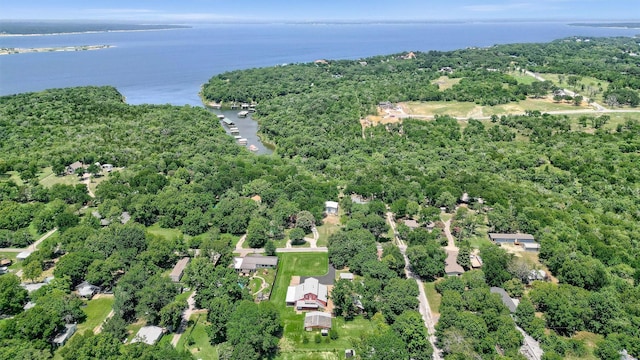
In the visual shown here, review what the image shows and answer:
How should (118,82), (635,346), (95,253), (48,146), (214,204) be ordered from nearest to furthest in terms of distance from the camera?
1. (635,346)
2. (95,253)
3. (214,204)
4. (48,146)
5. (118,82)

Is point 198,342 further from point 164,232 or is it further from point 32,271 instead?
point 164,232

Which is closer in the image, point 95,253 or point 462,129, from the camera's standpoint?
point 95,253

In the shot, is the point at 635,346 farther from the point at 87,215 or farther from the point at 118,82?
the point at 118,82

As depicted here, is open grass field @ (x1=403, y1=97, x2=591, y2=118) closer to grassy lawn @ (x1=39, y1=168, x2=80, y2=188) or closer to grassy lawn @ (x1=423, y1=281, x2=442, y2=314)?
grassy lawn @ (x1=423, y1=281, x2=442, y2=314)

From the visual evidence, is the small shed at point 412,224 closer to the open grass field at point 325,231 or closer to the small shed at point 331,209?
the open grass field at point 325,231

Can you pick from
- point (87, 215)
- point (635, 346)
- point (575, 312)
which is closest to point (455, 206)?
point (575, 312)

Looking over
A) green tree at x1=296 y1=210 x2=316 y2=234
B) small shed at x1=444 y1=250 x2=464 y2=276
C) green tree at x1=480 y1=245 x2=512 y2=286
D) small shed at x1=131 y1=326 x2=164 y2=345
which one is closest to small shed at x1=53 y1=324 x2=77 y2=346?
small shed at x1=131 y1=326 x2=164 y2=345

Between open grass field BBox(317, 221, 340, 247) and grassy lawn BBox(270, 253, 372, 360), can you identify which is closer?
grassy lawn BBox(270, 253, 372, 360)

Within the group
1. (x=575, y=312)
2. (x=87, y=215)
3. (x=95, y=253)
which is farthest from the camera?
(x=87, y=215)

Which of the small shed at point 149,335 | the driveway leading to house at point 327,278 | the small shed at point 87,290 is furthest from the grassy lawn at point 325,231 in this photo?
the small shed at point 87,290
